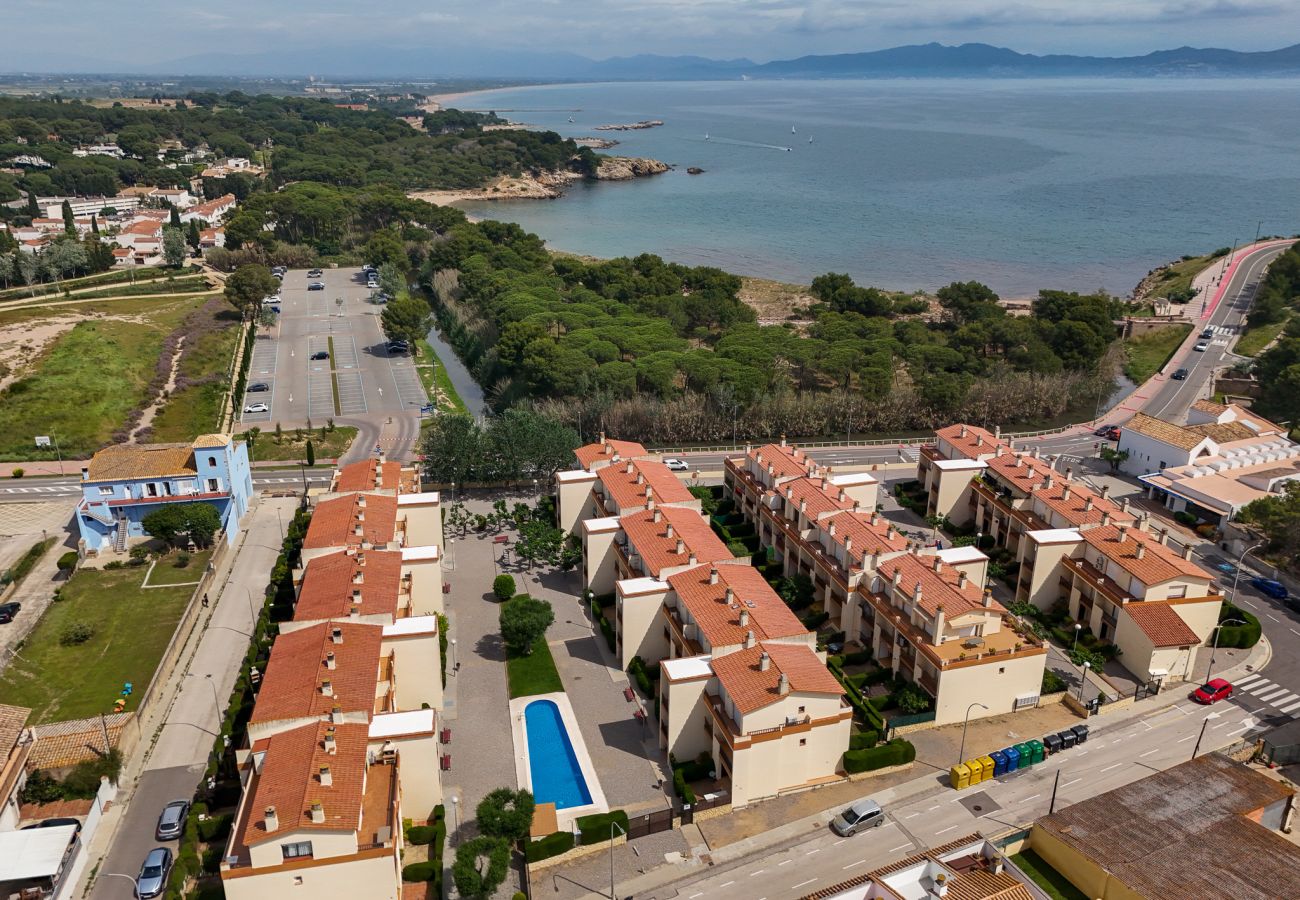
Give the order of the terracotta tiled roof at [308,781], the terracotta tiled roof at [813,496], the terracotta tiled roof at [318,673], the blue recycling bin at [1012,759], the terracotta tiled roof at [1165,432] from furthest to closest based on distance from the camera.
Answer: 1. the terracotta tiled roof at [1165,432]
2. the terracotta tiled roof at [813,496]
3. the blue recycling bin at [1012,759]
4. the terracotta tiled roof at [318,673]
5. the terracotta tiled roof at [308,781]

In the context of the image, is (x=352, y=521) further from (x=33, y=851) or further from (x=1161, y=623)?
(x=1161, y=623)

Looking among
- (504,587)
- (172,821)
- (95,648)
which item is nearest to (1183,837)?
(504,587)

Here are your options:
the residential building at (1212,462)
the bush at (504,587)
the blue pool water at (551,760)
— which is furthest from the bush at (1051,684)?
the bush at (504,587)

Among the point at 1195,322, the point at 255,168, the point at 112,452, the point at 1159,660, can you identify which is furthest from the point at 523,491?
the point at 255,168

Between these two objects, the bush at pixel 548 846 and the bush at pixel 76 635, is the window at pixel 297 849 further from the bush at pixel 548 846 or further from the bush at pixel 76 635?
the bush at pixel 76 635

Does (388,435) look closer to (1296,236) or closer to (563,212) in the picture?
(563,212)

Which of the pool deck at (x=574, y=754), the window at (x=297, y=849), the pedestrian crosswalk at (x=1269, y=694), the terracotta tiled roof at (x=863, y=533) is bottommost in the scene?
the pool deck at (x=574, y=754)

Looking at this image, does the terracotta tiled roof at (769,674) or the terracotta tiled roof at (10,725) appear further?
the terracotta tiled roof at (769,674)
